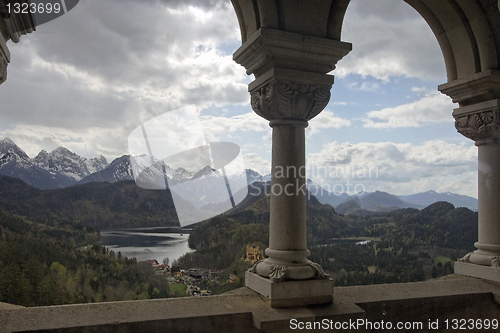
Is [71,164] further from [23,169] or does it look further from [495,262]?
[495,262]

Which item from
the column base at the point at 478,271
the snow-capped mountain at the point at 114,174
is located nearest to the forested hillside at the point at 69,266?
the snow-capped mountain at the point at 114,174

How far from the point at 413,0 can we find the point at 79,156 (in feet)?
91.2

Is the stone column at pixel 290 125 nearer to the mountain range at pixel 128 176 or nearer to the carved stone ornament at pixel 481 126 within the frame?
the carved stone ornament at pixel 481 126

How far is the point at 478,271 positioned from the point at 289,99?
12.3ft

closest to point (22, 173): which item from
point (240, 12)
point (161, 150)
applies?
point (161, 150)

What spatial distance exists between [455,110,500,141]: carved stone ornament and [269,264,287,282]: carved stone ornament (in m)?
3.60

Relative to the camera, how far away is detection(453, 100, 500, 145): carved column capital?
500cm

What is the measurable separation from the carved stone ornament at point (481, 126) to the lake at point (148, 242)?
10.8 meters

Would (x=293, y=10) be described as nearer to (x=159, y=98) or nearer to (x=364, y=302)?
(x=364, y=302)

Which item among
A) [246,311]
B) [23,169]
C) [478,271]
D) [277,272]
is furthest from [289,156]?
[23,169]

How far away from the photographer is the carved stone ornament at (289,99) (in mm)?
3781

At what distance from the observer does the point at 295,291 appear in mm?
3588

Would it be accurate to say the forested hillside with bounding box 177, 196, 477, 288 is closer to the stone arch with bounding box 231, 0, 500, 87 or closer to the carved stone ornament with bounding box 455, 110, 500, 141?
the carved stone ornament with bounding box 455, 110, 500, 141

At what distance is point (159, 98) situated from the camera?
27891mm
